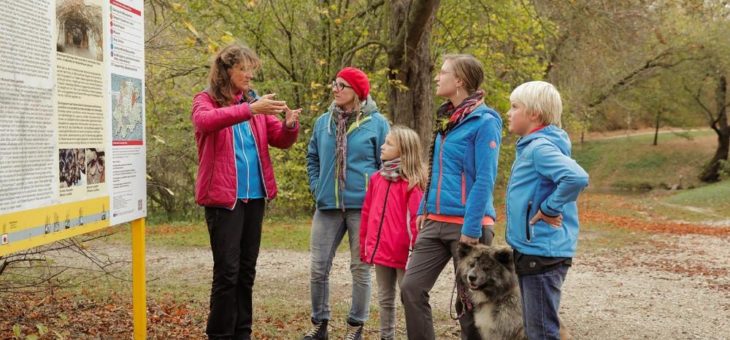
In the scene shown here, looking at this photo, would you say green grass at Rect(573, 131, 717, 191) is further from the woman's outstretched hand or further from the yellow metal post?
the yellow metal post

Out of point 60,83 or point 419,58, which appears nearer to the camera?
point 60,83

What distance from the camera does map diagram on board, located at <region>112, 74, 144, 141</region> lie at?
421cm

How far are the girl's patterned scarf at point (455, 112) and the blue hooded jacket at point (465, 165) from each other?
31 mm

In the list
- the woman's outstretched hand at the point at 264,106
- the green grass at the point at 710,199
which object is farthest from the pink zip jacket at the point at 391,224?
the green grass at the point at 710,199

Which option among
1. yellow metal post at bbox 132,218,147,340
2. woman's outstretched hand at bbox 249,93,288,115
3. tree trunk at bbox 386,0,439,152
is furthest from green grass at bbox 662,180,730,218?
yellow metal post at bbox 132,218,147,340

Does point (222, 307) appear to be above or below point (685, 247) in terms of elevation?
above

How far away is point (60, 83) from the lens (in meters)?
3.59

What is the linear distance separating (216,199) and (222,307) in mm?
798

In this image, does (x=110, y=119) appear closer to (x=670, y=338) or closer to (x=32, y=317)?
(x=32, y=317)

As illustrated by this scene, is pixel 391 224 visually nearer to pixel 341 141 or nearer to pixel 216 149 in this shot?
pixel 341 141

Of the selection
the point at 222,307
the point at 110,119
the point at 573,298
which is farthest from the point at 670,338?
the point at 110,119

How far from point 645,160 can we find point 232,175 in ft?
132

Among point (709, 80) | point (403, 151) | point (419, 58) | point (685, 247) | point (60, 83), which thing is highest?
point (709, 80)

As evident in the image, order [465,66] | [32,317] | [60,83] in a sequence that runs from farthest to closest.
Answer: [32,317]
[465,66]
[60,83]
